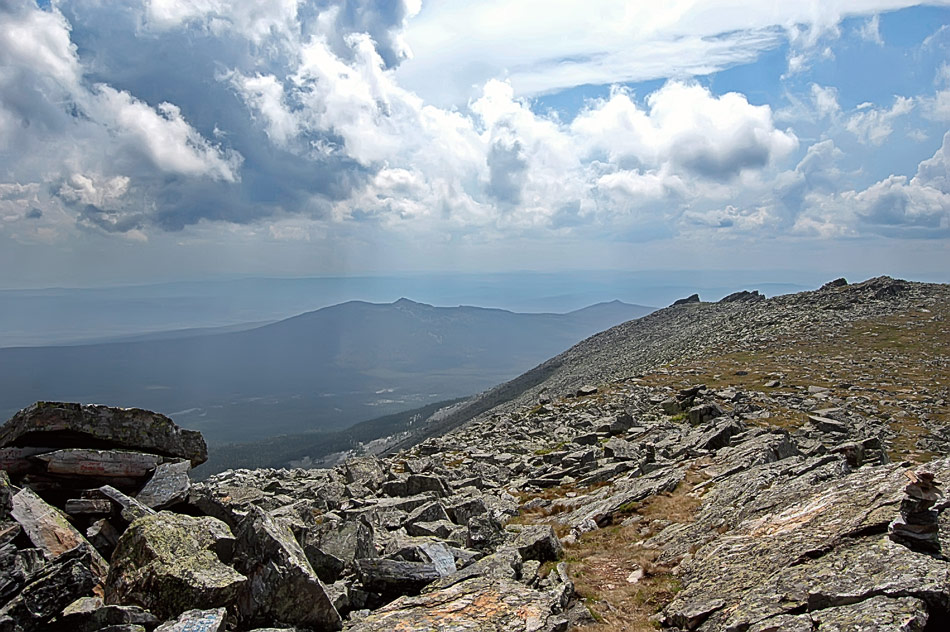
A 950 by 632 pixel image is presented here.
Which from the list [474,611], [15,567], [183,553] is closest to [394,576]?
[474,611]

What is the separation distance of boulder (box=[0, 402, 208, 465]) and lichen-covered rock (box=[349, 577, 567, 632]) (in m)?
9.81

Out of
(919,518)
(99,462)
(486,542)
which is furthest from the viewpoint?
(486,542)

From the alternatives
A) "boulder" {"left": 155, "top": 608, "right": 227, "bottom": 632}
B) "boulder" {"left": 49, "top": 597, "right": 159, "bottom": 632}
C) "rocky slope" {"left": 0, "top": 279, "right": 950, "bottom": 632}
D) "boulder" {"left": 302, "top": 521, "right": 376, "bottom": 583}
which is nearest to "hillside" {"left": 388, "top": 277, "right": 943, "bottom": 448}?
"rocky slope" {"left": 0, "top": 279, "right": 950, "bottom": 632}

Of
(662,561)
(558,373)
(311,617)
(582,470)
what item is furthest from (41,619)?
(558,373)

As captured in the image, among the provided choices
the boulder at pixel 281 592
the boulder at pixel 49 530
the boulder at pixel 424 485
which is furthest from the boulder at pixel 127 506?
the boulder at pixel 424 485

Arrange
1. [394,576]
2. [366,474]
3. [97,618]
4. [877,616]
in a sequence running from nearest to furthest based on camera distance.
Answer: [877,616] < [97,618] < [394,576] < [366,474]

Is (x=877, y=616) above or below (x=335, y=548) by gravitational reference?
above

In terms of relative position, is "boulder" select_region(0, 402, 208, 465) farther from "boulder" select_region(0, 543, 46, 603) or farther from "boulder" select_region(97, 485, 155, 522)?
"boulder" select_region(0, 543, 46, 603)

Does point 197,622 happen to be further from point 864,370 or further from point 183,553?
point 864,370

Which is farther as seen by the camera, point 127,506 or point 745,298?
point 745,298

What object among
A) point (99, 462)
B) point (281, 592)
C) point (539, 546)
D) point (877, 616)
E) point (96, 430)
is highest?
point (96, 430)

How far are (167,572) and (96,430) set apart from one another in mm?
8126

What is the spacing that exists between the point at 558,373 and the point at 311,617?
352ft

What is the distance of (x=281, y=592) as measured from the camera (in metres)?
11.0
